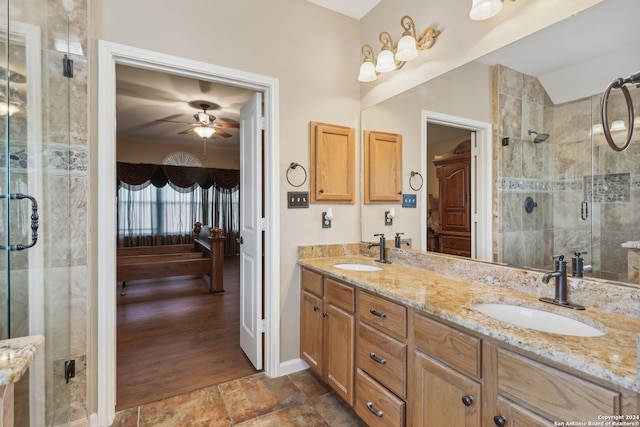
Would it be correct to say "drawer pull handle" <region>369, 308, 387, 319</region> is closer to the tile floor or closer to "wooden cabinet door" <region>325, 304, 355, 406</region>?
"wooden cabinet door" <region>325, 304, 355, 406</region>

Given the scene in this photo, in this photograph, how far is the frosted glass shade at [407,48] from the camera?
1.99 m

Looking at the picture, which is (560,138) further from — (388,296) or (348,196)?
(348,196)

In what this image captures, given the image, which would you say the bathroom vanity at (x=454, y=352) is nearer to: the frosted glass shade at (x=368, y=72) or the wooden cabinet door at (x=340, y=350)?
the wooden cabinet door at (x=340, y=350)

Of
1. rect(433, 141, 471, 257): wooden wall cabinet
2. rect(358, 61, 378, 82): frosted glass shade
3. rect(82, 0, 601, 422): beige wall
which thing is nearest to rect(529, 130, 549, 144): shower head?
rect(433, 141, 471, 257): wooden wall cabinet

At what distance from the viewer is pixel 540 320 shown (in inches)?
47.7

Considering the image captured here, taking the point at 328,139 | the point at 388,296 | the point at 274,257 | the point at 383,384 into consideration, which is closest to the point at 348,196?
the point at 328,139

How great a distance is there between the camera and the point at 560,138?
1338 millimetres

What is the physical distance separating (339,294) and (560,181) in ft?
4.04

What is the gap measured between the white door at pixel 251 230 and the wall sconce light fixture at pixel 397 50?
2.87 ft

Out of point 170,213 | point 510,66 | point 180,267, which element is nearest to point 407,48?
point 510,66

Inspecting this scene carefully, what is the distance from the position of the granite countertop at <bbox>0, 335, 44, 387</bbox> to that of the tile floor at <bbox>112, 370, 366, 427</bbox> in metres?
0.96

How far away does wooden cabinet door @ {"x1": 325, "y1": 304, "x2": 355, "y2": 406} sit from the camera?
5.68 feet

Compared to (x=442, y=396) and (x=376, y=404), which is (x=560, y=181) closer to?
(x=442, y=396)

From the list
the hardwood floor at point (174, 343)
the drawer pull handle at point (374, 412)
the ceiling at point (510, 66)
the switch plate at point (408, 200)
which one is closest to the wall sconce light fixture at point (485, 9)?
the ceiling at point (510, 66)
